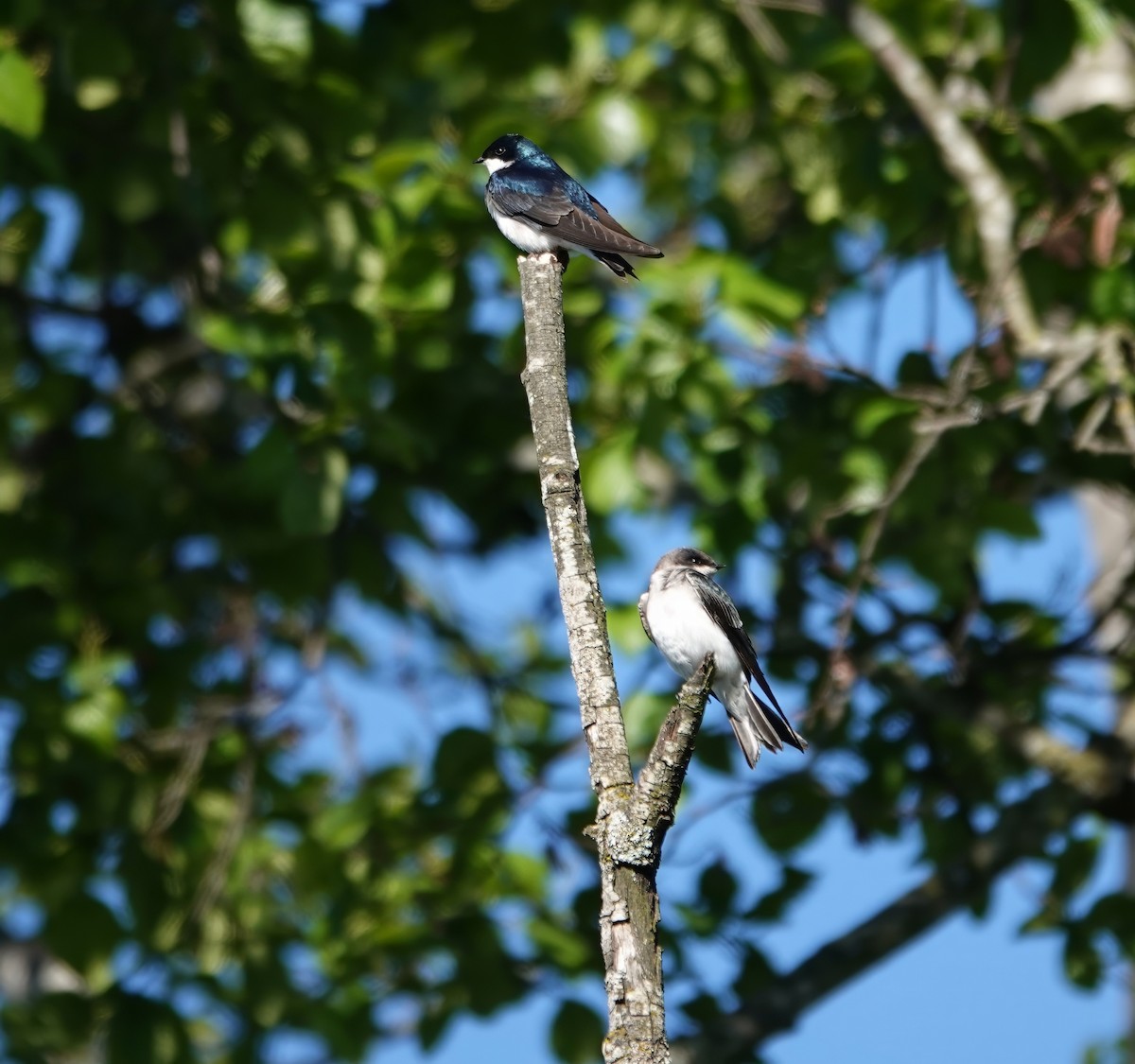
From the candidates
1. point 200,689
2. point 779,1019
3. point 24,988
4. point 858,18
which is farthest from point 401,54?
point 24,988

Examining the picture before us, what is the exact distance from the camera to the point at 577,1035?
315 inches

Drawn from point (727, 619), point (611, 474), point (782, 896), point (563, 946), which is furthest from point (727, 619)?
point (563, 946)

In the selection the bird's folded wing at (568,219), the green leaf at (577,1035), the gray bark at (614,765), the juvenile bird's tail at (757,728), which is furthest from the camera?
the green leaf at (577,1035)

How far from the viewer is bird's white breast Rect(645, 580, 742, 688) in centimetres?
564

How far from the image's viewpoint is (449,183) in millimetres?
7488

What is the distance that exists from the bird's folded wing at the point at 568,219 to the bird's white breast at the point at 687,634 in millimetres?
1177

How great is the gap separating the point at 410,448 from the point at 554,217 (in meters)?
1.77

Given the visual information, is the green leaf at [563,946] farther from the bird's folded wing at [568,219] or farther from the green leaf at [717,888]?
the bird's folded wing at [568,219]

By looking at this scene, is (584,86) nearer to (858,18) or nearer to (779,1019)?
(858,18)

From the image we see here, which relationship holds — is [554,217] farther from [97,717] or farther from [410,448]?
[97,717]

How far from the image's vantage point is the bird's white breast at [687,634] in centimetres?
564

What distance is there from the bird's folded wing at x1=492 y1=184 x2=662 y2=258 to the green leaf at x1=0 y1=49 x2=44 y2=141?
1.74 m

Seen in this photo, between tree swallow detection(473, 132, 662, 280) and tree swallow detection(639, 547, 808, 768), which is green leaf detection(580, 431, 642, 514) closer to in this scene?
tree swallow detection(473, 132, 662, 280)

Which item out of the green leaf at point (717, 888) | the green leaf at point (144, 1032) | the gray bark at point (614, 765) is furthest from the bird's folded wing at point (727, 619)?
the green leaf at point (144, 1032)
